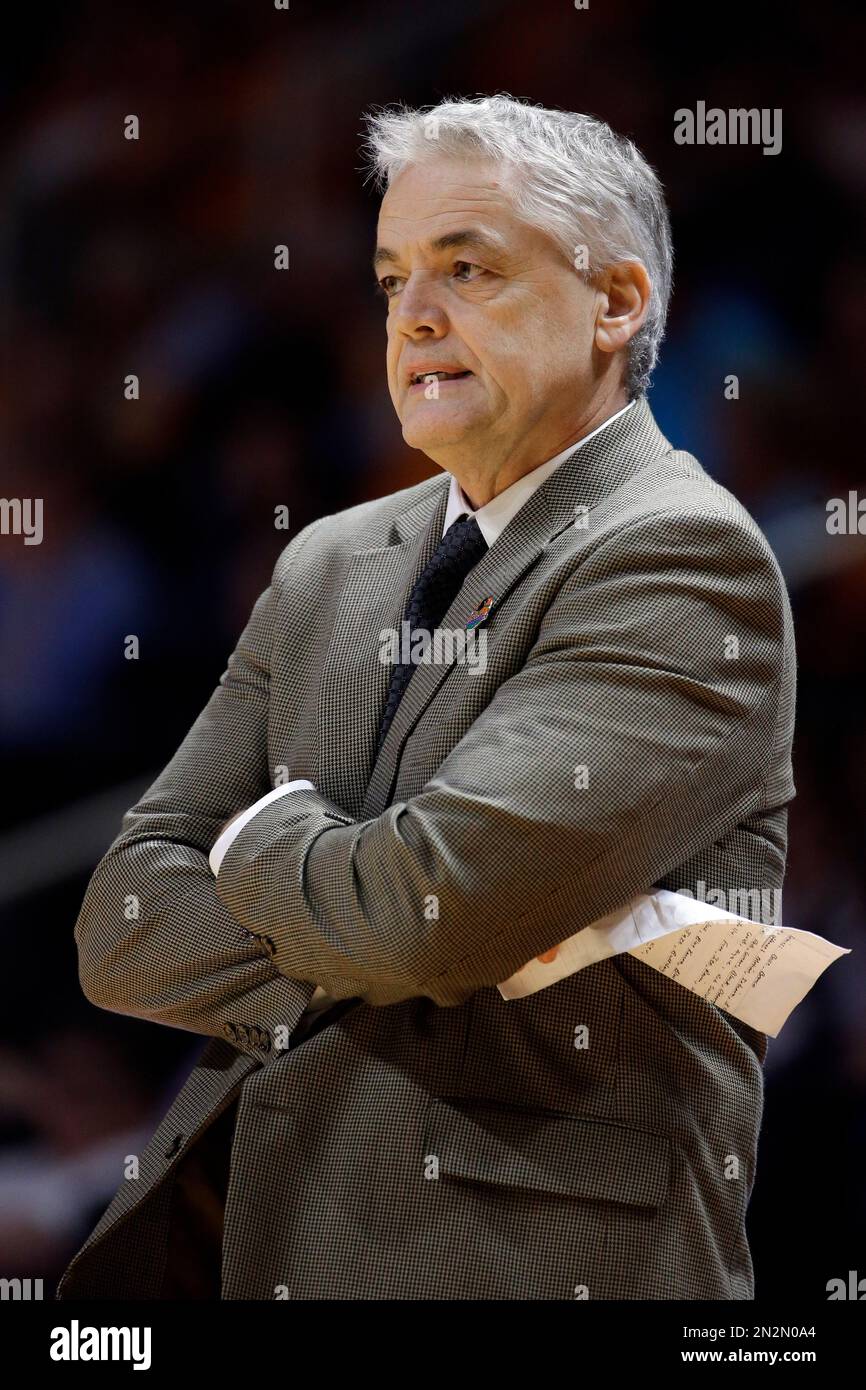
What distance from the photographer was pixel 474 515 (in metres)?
2.04

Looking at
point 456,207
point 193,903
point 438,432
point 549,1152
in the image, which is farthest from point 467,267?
point 549,1152

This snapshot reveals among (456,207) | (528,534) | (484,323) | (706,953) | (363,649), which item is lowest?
(706,953)

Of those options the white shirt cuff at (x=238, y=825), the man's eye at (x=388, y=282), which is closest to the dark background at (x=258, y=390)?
the man's eye at (x=388, y=282)

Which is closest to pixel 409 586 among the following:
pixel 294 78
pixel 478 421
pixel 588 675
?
pixel 478 421

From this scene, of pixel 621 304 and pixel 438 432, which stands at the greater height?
pixel 621 304

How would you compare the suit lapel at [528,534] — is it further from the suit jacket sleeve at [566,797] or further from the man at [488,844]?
the suit jacket sleeve at [566,797]

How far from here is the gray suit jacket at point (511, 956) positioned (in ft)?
5.31

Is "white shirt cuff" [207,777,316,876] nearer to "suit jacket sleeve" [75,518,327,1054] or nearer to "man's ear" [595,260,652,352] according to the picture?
"suit jacket sleeve" [75,518,327,1054]

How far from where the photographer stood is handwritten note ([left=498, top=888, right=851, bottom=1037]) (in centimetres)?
168

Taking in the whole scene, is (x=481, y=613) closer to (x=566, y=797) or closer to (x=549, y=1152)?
(x=566, y=797)

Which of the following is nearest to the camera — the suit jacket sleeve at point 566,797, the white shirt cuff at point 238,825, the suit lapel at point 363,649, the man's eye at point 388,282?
the suit jacket sleeve at point 566,797

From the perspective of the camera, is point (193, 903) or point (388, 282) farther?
point (388, 282)

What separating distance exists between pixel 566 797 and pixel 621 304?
2.48ft

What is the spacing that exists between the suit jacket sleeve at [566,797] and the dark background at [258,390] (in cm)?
109
